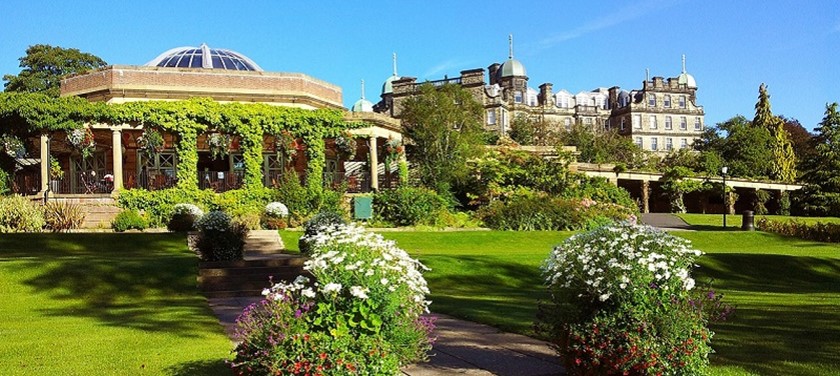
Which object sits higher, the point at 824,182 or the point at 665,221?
the point at 824,182

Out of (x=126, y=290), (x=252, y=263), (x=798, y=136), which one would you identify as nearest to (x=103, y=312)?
(x=126, y=290)

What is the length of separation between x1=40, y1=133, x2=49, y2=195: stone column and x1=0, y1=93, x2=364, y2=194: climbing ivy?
375 millimetres

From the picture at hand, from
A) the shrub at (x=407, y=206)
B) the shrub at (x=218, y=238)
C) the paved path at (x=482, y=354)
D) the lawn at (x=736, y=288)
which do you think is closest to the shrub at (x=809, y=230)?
the lawn at (x=736, y=288)

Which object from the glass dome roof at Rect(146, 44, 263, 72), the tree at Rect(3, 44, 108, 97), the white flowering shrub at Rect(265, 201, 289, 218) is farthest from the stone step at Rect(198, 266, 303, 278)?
the tree at Rect(3, 44, 108, 97)

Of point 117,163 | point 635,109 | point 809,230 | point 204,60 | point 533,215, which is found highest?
point 635,109

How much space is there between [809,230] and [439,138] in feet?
57.5

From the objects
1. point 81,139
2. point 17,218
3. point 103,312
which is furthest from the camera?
point 81,139

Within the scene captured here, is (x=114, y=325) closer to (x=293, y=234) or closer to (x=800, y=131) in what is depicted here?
(x=293, y=234)

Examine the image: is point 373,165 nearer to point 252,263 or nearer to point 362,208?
point 362,208

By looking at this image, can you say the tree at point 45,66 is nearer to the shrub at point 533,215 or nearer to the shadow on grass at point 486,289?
the shrub at point 533,215

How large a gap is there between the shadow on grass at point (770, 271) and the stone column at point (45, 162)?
72.6ft

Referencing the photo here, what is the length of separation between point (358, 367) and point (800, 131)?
8048 centimetres

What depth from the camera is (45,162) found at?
25.3 meters

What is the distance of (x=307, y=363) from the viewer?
4.90 metres
